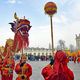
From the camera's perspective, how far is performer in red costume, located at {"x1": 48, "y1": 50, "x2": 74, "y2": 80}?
7.40m

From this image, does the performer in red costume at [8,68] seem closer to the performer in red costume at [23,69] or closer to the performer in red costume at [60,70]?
the performer in red costume at [23,69]

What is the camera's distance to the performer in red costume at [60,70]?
7.40 meters

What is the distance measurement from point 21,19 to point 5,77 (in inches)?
109

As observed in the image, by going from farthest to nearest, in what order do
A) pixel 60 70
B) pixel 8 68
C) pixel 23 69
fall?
pixel 8 68, pixel 23 69, pixel 60 70

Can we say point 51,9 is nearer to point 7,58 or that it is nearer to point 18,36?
point 18,36

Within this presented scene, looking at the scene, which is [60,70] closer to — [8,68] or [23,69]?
[23,69]

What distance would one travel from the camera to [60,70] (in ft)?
24.4

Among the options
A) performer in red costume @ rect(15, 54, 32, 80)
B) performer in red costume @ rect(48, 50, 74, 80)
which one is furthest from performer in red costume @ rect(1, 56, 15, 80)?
performer in red costume @ rect(48, 50, 74, 80)

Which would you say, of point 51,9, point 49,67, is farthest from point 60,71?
point 51,9

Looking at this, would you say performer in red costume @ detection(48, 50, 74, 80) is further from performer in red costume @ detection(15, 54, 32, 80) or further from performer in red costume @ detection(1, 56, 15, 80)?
performer in red costume @ detection(1, 56, 15, 80)

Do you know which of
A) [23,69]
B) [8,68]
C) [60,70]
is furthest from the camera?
[8,68]

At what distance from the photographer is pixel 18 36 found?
1117cm

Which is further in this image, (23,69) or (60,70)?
(23,69)

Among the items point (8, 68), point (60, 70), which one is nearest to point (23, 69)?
point (8, 68)
